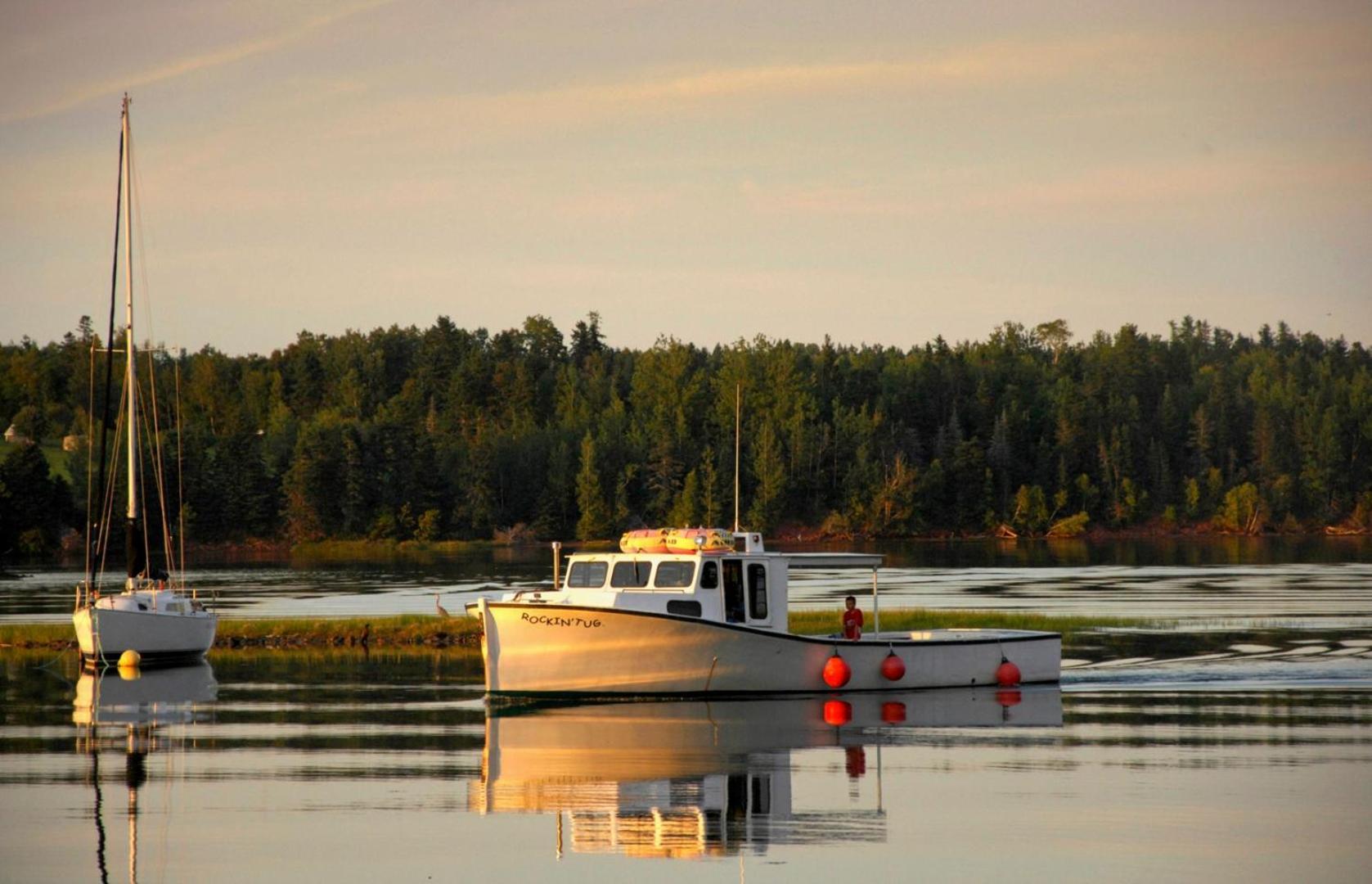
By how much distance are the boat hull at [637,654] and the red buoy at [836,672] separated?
4.6 inches

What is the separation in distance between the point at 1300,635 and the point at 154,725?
29737 millimetres

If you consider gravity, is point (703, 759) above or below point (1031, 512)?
below

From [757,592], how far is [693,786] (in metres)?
11.9

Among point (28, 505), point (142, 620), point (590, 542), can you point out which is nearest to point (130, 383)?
point (142, 620)

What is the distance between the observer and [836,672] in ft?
118

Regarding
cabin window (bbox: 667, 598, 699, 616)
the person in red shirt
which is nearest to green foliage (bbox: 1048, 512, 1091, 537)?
the person in red shirt

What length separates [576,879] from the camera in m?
19.6

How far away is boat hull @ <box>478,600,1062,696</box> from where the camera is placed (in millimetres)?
35062

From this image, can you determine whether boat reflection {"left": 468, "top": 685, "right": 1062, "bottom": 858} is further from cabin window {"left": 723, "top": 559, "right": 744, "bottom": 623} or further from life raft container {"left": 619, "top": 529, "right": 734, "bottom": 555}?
life raft container {"left": 619, "top": 529, "right": 734, "bottom": 555}

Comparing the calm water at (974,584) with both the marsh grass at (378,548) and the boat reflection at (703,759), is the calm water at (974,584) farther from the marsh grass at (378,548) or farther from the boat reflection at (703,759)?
the boat reflection at (703,759)

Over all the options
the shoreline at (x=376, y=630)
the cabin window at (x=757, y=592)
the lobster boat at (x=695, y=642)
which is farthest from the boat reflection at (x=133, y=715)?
the cabin window at (x=757, y=592)

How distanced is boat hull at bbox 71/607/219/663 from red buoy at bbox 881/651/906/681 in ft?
56.2

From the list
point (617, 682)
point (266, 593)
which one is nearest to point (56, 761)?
point (617, 682)

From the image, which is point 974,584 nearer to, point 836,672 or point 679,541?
point 836,672
